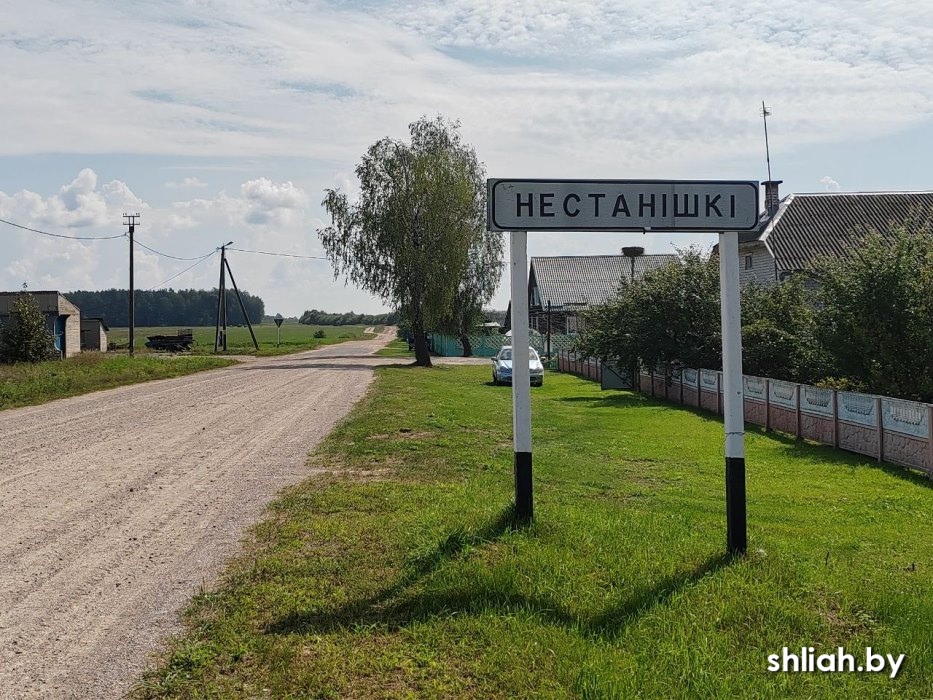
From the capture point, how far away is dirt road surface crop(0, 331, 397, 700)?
171 inches

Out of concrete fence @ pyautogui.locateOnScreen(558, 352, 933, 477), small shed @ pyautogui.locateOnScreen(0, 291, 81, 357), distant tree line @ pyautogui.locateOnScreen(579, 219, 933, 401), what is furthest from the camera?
small shed @ pyautogui.locateOnScreen(0, 291, 81, 357)

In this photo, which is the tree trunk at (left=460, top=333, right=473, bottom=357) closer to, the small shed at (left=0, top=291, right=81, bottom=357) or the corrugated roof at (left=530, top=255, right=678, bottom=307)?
the corrugated roof at (left=530, top=255, right=678, bottom=307)

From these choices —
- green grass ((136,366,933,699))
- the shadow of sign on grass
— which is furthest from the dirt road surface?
the shadow of sign on grass

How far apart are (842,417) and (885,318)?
2064mm

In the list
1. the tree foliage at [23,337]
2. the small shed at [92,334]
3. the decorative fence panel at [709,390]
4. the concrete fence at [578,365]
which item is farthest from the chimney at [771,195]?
the small shed at [92,334]

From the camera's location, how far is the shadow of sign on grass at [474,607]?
4.53 meters

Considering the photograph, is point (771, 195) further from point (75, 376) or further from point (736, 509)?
point (736, 509)

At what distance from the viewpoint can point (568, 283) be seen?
Answer: 63062 mm

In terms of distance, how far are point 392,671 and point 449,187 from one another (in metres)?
38.0

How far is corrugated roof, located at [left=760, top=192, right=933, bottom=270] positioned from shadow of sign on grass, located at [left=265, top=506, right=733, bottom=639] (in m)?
31.0

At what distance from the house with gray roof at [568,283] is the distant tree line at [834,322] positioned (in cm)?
3379

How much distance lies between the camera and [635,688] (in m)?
3.72

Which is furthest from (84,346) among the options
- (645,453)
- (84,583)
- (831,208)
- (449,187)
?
(84,583)
